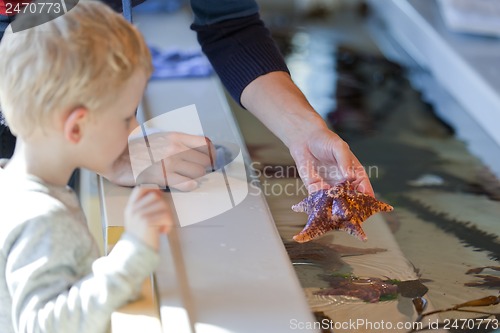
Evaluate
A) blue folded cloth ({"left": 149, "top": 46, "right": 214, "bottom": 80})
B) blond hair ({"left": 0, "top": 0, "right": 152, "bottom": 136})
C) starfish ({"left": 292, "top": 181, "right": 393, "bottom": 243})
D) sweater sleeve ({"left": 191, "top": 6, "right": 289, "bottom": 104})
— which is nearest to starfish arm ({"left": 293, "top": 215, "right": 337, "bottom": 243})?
starfish ({"left": 292, "top": 181, "right": 393, "bottom": 243})

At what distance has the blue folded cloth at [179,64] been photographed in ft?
7.68

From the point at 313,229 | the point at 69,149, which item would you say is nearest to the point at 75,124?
the point at 69,149

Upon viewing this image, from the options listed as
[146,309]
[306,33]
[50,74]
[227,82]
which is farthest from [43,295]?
[306,33]

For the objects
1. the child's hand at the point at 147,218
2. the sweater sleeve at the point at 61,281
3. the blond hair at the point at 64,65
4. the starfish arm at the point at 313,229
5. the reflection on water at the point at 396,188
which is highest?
the blond hair at the point at 64,65

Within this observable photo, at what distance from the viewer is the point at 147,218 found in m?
1.08

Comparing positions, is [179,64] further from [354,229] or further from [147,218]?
[147,218]

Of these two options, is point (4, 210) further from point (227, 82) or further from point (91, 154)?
point (227, 82)

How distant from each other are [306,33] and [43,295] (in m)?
2.36

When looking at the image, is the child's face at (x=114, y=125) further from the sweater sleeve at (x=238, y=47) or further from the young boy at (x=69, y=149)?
the sweater sleeve at (x=238, y=47)

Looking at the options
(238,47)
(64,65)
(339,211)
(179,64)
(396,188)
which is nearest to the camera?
(64,65)

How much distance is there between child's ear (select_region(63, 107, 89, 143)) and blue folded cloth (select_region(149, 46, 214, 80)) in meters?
1.19

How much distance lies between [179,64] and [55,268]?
1.40 m

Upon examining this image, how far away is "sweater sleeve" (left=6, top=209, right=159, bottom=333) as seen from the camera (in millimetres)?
1078

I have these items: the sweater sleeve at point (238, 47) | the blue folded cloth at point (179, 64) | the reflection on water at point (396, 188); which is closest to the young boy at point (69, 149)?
the reflection on water at point (396, 188)
